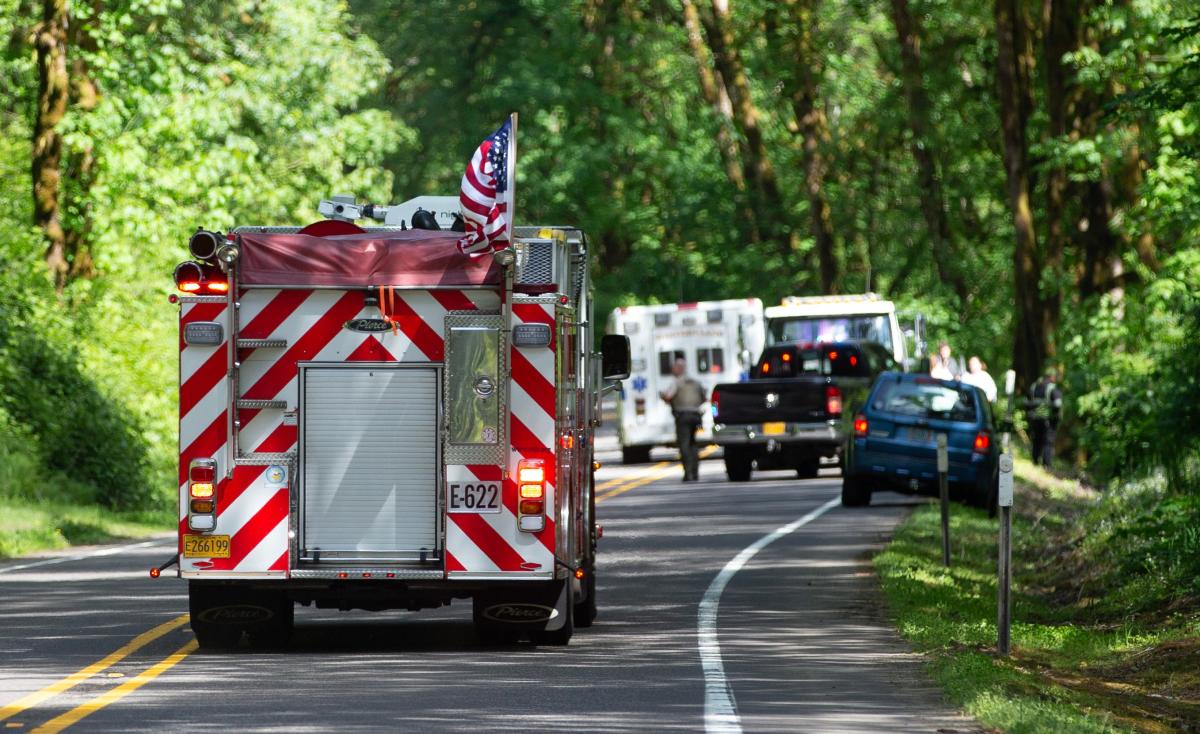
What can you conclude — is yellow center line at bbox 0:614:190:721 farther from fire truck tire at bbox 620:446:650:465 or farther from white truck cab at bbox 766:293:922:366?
fire truck tire at bbox 620:446:650:465

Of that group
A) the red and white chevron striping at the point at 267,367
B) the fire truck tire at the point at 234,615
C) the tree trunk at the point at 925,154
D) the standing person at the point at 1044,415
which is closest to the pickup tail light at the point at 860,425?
the standing person at the point at 1044,415

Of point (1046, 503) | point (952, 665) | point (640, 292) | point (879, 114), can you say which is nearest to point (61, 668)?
point (952, 665)

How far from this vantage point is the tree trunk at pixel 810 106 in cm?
5062

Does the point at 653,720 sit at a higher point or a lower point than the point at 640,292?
lower

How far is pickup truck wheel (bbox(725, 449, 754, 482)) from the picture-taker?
34.3 metres

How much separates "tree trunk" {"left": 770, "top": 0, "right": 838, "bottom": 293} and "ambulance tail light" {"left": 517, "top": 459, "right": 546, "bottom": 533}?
124 feet

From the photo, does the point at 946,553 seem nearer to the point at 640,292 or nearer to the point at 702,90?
the point at 702,90

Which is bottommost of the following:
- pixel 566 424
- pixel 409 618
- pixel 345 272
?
pixel 409 618

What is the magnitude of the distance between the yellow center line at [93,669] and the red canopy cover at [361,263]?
2362 mm

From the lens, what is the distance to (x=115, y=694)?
1194cm

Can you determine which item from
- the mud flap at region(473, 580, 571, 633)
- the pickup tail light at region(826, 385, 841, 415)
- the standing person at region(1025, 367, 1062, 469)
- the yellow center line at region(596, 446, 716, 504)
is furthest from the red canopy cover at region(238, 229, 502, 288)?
the standing person at region(1025, 367, 1062, 469)

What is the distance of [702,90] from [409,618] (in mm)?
41713

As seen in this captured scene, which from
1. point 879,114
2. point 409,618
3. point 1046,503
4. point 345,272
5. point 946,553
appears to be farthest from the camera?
point 879,114

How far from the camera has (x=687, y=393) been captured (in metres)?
35.1
